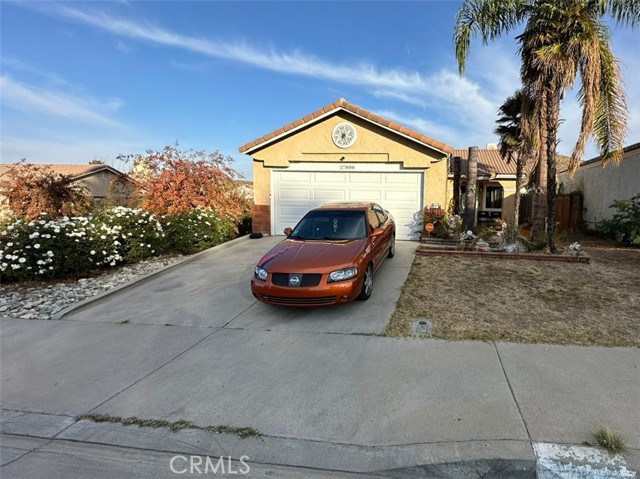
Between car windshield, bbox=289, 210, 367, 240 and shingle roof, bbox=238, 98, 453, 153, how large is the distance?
5.53 metres

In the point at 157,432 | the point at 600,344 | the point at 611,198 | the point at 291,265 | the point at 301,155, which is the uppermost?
the point at 301,155

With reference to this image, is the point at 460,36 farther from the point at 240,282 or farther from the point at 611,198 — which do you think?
the point at 611,198

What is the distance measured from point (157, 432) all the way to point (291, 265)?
2806 mm

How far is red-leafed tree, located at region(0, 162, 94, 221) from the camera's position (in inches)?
472

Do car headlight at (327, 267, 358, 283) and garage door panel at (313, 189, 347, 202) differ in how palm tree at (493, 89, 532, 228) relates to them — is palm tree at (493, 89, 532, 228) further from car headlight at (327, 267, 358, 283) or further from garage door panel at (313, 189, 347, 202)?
car headlight at (327, 267, 358, 283)

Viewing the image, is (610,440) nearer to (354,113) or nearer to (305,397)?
(305,397)

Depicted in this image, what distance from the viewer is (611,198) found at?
46.0 feet

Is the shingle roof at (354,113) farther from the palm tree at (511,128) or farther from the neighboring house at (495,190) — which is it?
the neighboring house at (495,190)

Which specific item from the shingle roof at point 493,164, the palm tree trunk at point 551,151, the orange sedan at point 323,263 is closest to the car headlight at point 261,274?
the orange sedan at point 323,263

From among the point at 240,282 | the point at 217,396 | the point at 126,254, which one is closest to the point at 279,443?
the point at 217,396

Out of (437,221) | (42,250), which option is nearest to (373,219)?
(437,221)

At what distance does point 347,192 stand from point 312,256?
6955 millimetres

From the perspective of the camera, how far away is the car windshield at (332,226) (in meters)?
6.64

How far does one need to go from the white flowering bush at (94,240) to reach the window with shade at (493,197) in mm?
17577
